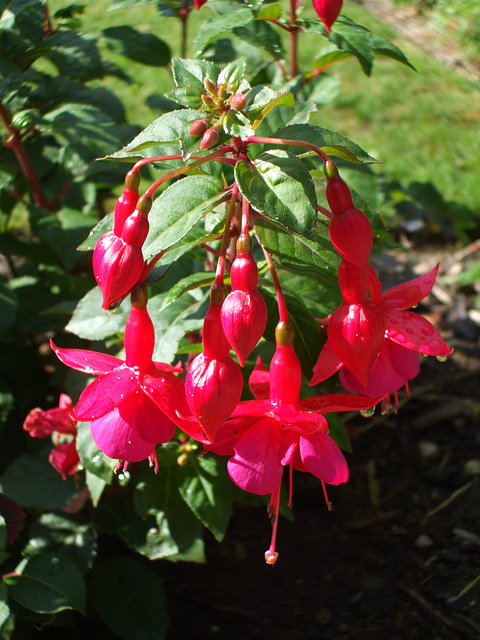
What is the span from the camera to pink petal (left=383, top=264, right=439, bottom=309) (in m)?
0.78

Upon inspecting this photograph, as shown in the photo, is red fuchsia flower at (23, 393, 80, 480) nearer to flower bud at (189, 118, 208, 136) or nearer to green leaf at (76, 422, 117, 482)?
green leaf at (76, 422, 117, 482)

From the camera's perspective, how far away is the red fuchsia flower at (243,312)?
2.11ft

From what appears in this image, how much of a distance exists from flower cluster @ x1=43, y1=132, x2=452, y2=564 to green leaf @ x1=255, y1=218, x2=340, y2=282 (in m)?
0.05

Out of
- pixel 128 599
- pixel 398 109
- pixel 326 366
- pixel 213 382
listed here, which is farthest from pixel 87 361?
pixel 398 109

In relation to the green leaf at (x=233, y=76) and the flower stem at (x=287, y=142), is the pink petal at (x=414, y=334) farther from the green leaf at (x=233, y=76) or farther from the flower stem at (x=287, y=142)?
the green leaf at (x=233, y=76)

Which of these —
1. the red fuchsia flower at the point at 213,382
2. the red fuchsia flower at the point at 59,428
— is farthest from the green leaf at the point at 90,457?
the red fuchsia flower at the point at 213,382

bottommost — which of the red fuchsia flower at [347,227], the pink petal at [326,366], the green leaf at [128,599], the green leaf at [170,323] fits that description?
the green leaf at [128,599]

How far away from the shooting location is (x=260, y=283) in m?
0.93

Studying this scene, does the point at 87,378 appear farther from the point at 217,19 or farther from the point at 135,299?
the point at 217,19

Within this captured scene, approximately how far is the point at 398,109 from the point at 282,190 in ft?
8.71

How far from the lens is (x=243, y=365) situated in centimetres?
67

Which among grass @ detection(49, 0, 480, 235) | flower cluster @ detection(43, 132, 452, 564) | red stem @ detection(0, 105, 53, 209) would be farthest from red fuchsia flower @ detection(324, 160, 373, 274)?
grass @ detection(49, 0, 480, 235)

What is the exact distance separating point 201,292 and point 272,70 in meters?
0.55

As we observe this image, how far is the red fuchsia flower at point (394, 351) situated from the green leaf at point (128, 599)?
25.1 inches
